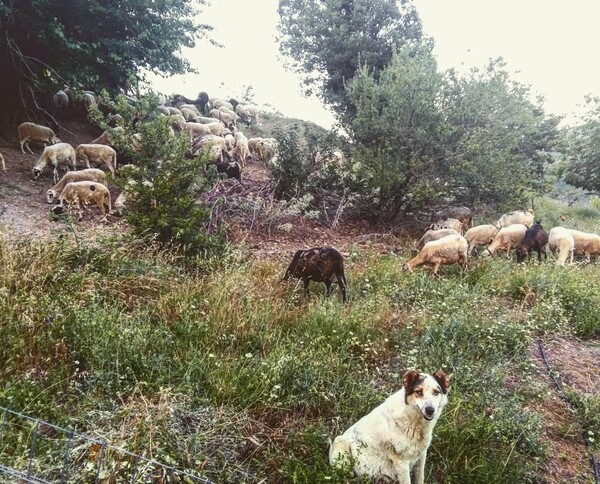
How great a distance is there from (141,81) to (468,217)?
931 cm

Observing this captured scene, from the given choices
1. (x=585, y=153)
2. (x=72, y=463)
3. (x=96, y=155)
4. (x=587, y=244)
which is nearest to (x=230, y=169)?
(x=96, y=155)

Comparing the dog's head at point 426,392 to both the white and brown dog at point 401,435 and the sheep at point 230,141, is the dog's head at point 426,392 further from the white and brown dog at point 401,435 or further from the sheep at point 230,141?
the sheep at point 230,141

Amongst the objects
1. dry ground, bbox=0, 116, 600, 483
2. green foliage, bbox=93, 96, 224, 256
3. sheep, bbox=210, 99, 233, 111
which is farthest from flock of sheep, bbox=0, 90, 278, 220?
sheep, bbox=210, 99, 233, 111

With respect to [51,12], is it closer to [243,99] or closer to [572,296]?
[572,296]

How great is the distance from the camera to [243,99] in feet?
84.0

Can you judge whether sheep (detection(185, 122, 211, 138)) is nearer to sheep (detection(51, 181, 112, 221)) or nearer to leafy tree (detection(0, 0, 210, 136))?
leafy tree (detection(0, 0, 210, 136))

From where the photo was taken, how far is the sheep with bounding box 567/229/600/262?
9.75 meters

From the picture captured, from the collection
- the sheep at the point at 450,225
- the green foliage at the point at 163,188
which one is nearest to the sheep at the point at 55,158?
the green foliage at the point at 163,188

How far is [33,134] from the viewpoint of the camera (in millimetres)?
10836

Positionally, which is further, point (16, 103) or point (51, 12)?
point (16, 103)

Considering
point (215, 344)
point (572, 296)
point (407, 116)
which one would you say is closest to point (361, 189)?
point (407, 116)

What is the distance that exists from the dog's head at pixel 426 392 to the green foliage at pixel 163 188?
4350 millimetres

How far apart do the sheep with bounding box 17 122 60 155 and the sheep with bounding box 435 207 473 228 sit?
33.3 ft

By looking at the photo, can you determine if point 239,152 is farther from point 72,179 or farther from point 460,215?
point 460,215
